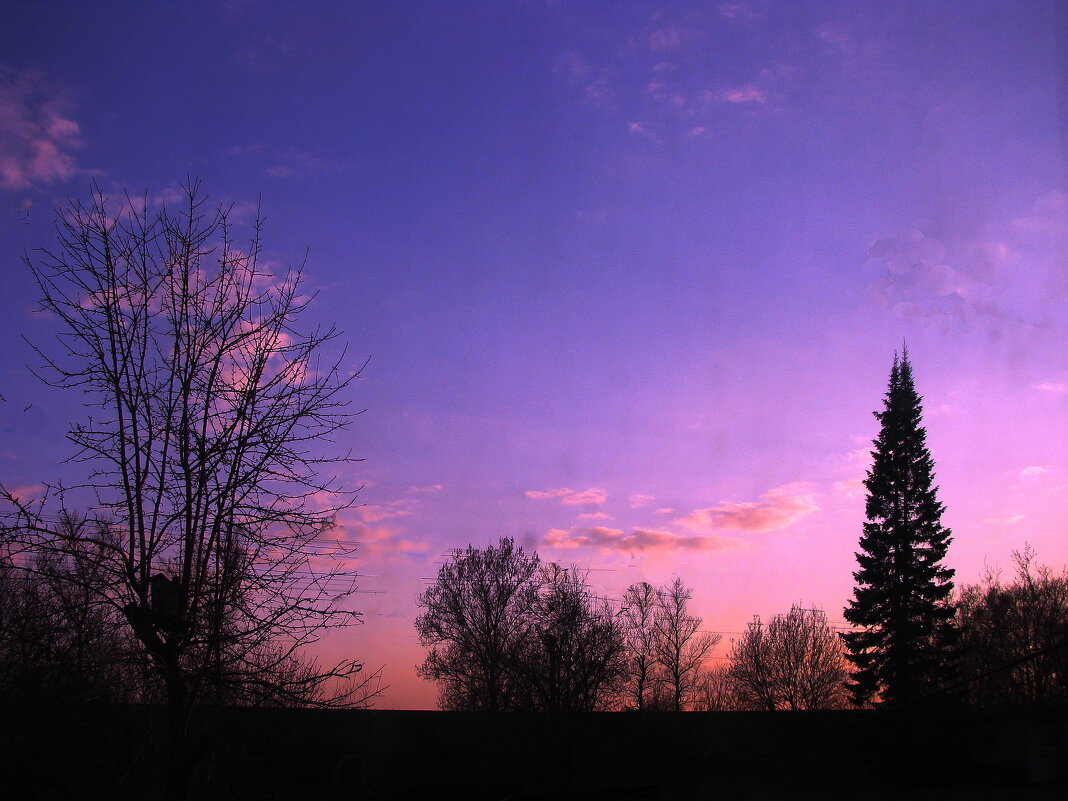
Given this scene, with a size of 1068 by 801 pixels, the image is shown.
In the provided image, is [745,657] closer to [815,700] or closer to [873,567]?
[815,700]

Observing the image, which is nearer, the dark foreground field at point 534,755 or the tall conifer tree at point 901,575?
the dark foreground field at point 534,755

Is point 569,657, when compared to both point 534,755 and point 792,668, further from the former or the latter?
point 792,668

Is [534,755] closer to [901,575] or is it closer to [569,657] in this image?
[569,657]

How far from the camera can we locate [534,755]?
1294 inches

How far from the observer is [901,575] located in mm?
35719

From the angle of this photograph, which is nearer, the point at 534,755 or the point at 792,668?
the point at 534,755

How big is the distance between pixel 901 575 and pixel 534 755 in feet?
59.6

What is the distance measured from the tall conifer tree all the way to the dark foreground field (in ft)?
11.1

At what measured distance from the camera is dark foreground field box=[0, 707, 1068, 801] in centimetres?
601

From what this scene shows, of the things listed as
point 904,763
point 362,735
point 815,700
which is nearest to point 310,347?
point 904,763

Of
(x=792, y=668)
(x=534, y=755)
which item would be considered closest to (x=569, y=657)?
(x=534, y=755)

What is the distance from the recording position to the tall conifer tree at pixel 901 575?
34031 mm

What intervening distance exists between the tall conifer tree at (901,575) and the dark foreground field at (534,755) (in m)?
3.37

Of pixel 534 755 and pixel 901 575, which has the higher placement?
pixel 901 575
